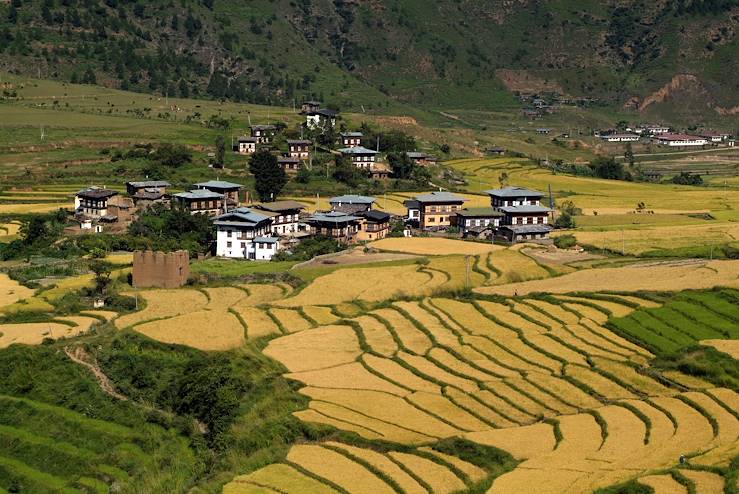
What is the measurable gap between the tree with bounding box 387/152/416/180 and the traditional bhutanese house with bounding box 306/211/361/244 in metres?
24.8

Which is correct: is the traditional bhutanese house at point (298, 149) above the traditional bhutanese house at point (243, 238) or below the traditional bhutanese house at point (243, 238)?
above

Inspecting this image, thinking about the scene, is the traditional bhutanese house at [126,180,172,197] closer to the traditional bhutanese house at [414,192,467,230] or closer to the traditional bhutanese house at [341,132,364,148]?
the traditional bhutanese house at [414,192,467,230]

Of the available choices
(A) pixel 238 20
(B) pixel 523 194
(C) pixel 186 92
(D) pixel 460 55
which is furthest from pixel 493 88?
(B) pixel 523 194

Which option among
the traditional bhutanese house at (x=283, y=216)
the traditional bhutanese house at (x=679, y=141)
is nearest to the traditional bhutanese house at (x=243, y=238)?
the traditional bhutanese house at (x=283, y=216)

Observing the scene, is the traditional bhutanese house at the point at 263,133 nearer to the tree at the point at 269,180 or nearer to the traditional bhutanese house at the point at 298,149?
the traditional bhutanese house at the point at 298,149

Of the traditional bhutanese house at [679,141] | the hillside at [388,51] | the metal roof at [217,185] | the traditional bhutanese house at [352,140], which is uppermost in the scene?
the hillside at [388,51]

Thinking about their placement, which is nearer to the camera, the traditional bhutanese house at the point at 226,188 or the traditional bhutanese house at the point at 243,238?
the traditional bhutanese house at the point at 243,238

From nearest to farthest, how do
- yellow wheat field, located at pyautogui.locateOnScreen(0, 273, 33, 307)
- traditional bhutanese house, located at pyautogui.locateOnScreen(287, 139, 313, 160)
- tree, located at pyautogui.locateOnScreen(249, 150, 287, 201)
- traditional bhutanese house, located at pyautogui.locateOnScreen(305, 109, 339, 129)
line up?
yellow wheat field, located at pyautogui.locateOnScreen(0, 273, 33, 307) → tree, located at pyautogui.locateOnScreen(249, 150, 287, 201) → traditional bhutanese house, located at pyautogui.locateOnScreen(287, 139, 313, 160) → traditional bhutanese house, located at pyautogui.locateOnScreen(305, 109, 339, 129)

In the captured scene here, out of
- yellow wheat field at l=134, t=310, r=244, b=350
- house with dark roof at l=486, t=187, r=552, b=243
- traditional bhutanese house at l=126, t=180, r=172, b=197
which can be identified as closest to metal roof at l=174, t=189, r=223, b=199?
traditional bhutanese house at l=126, t=180, r=172, b=197

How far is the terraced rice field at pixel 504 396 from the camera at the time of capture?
30906 mm

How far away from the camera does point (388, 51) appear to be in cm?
18638

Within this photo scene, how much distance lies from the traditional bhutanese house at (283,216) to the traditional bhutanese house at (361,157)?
22165 millimetres

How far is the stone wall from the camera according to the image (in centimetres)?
5597

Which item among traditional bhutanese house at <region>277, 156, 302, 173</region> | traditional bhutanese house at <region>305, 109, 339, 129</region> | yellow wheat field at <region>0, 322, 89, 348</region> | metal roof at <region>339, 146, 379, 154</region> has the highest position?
traditional bhutanese house at <region>305, 109, 339, 129</region>
